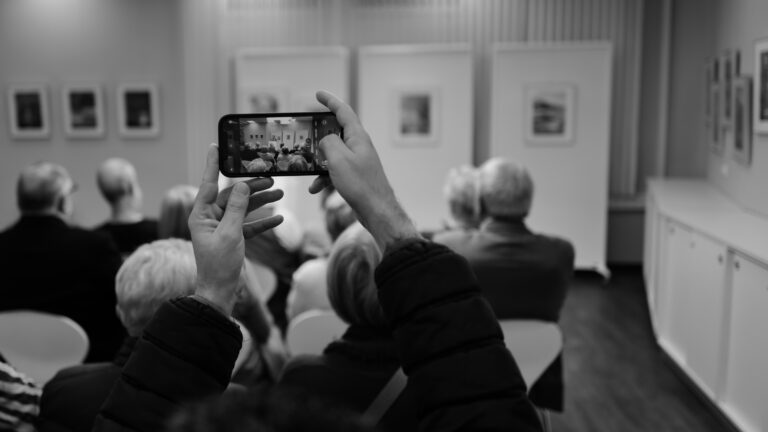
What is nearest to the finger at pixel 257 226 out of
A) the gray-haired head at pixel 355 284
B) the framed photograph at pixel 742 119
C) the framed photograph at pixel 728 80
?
the gray-haired head at pixel 355 284

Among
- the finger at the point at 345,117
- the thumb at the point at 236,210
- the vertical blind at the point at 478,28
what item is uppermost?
the vertical blind at the point at 478,28

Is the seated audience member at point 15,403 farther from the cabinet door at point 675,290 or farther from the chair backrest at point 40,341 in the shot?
the cabinet door at point 675,290

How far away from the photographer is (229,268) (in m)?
1.28

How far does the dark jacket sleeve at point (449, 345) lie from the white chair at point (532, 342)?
266 centimetres

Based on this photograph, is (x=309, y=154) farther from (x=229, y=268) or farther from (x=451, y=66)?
(x=451, y=66)

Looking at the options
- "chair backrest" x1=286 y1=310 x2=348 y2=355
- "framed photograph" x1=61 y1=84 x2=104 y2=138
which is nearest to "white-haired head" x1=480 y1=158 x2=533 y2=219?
"chair backrest" x1=286 y1=310 x2=348 y2=355

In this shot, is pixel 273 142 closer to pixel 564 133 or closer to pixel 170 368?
pixel 170 368

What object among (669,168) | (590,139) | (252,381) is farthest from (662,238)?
(252,381)

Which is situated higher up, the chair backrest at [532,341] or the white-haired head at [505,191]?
the white-haired head at [505,191]

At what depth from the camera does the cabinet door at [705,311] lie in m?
4.80

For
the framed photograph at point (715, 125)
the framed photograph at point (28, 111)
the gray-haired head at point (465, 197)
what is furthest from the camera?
the framed photograph at point (28, 111)

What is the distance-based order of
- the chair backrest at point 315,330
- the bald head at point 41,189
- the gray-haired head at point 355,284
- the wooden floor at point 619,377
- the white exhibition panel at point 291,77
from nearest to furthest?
the gray-haired head at point 355,284 < the chair backrest at point 315,330 < the bald head at point 41,189 < the wooden floor at point 619,377 < the white exhibition panel at point 291,77

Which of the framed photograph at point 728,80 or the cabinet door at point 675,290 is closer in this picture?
the cabinet door at point 675,290

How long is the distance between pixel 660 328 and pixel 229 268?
5948 millimetres
